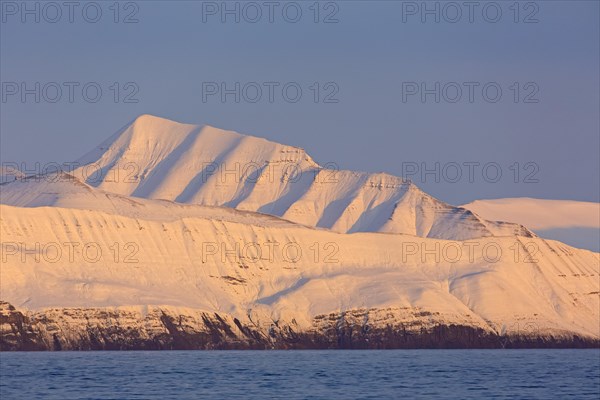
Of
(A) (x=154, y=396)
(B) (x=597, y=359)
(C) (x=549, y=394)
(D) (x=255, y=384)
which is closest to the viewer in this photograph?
(A) (x=154, y=396)

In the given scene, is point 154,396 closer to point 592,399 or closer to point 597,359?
point 592,399

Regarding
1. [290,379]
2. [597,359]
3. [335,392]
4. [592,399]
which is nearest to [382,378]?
[290,379]

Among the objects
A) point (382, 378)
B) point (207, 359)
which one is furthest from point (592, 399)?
point (207, 359)

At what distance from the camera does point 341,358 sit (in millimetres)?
190125

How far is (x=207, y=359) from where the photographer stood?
18175 cm

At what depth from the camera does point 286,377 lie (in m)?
144

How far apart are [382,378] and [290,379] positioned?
9497 mm

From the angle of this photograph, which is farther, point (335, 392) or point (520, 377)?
point (520, 377)

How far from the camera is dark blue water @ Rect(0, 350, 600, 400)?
12244cm

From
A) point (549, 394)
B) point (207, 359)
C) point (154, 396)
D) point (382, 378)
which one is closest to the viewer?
point (154, 396)

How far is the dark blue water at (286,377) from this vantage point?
122438 millimetres

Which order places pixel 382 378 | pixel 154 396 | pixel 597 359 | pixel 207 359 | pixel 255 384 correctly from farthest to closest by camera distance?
1. pixel 597 359
2. pixel 207 359
3. pixel 382 378
4. pixel 255 384
5. pixel 154 396

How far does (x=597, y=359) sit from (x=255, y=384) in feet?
260

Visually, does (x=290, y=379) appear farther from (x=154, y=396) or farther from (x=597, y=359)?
(x=597, y=359)
